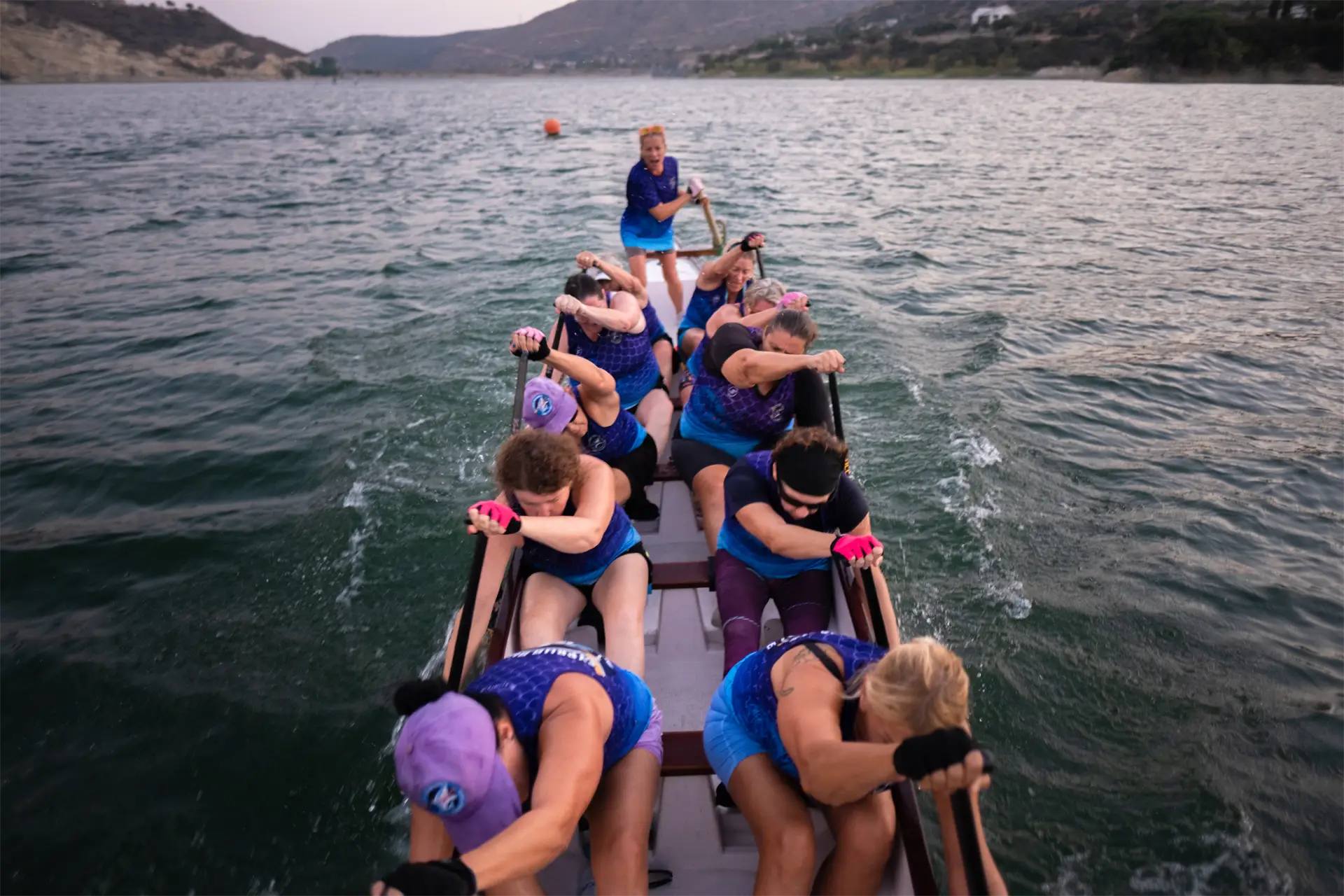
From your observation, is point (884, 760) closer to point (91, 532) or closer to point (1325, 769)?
point (1325, 769)

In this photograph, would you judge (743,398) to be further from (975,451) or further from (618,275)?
(975,451)

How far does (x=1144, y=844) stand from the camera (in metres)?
3.91

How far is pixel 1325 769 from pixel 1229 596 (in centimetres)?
160

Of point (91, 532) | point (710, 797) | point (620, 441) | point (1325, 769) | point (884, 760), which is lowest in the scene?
point (1325, 769)

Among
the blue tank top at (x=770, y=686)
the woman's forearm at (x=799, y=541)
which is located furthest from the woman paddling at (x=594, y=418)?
the blue tank top at (x=770, y=686)

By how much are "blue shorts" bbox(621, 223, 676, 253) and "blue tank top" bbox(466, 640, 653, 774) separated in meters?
6.65

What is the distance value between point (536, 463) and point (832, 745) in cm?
168

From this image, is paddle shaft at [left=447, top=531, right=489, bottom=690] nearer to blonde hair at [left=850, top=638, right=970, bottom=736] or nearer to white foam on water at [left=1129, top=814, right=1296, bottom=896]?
blonde hair at [left=850, top=638, right=970, bottom=736]

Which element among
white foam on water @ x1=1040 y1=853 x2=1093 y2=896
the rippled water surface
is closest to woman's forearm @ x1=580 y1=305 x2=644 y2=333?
the rippled water surface

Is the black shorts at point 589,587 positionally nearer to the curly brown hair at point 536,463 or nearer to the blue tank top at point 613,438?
the curly brown hair at point 536,463

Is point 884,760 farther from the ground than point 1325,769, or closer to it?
farther from the ground

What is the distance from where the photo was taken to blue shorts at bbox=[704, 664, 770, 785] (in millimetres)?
2768

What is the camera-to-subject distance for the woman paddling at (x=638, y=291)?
244 inches

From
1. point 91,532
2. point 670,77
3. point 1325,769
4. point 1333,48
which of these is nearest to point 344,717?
point 91,532
